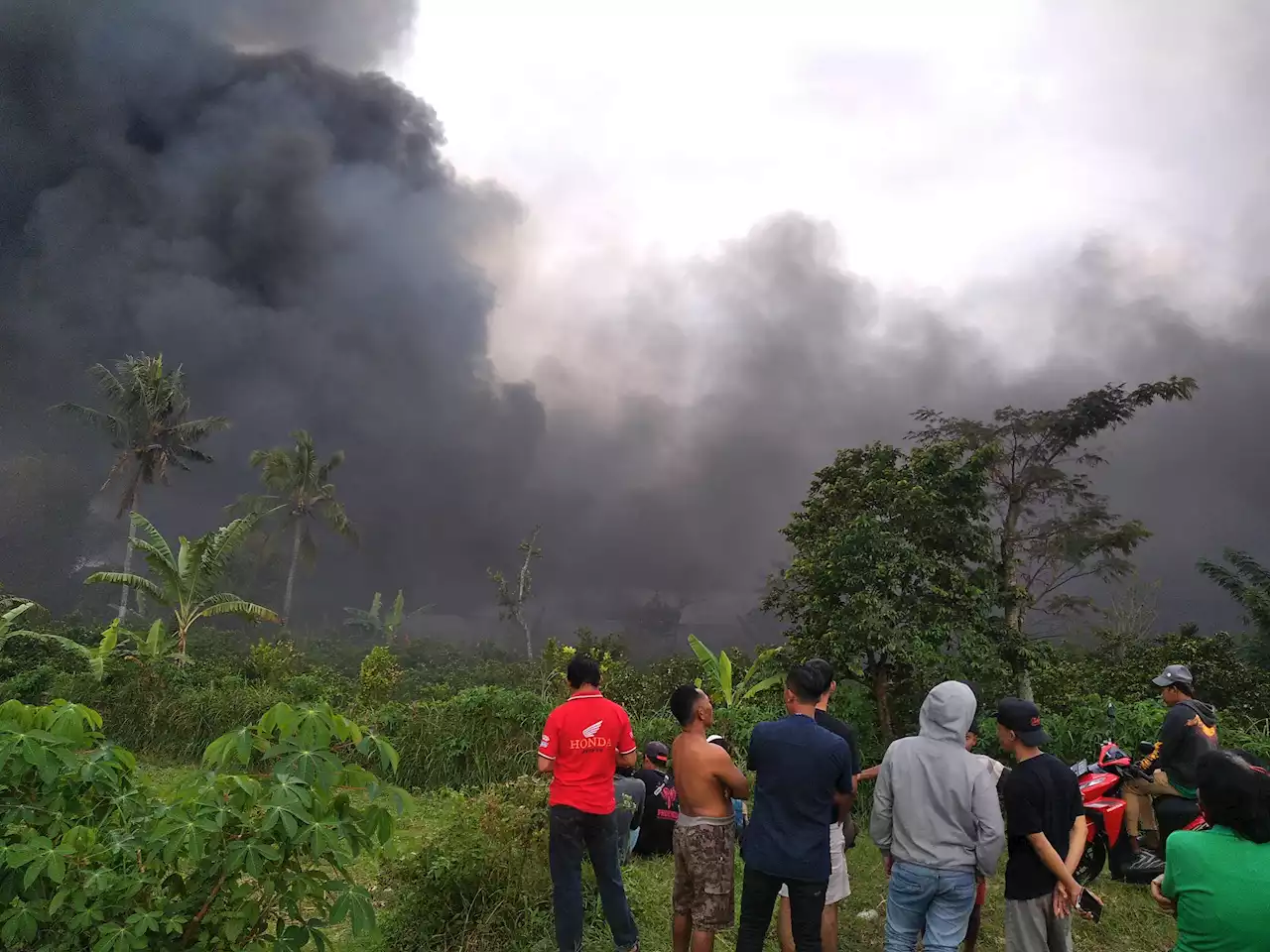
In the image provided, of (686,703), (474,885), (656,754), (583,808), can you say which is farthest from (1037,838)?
(656,754)

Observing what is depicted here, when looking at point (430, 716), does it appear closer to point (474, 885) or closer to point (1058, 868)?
point (474, 885)

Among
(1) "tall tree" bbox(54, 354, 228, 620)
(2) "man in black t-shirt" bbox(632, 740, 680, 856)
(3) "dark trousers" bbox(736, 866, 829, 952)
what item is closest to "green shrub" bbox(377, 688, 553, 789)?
(2) "man in black t-shirt" bbox(632, 740, 680, 856)

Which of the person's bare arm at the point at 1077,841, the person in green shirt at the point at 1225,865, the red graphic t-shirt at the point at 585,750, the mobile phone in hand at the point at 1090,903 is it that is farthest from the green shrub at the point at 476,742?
the person in green shirt at the point at 1225,865

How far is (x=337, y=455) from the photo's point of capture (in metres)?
41.6

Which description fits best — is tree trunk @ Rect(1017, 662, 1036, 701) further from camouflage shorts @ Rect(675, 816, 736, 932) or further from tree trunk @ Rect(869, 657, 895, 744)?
camouflage shorts @ Rect(675, 816, 736, 932)

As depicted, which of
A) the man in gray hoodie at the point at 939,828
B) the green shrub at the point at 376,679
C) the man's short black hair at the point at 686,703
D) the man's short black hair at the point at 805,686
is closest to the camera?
the man in gray hoodie at the point at 939,828

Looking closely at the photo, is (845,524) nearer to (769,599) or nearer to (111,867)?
(769,599)

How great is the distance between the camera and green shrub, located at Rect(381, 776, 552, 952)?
15.0 feet

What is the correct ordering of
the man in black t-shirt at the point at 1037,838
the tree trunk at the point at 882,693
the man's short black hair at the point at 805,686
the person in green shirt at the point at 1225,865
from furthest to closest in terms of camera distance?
1. the tree trunk at the point at 882,693
2. the man's short black hair at the point at 805,686
3. the man in black t-shirt at the point at 1037,838
4. the person in green shirt at the point at 1225,865

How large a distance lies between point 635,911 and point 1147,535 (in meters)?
21.9

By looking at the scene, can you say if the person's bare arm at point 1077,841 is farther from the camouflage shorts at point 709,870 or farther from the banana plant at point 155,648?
the banana plant at point 155,648

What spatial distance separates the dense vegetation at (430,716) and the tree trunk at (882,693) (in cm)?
4

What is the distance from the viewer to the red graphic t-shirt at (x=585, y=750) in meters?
4.31

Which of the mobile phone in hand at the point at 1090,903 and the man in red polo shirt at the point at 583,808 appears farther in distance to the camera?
the man in red polo shirt at the point at 583,808
